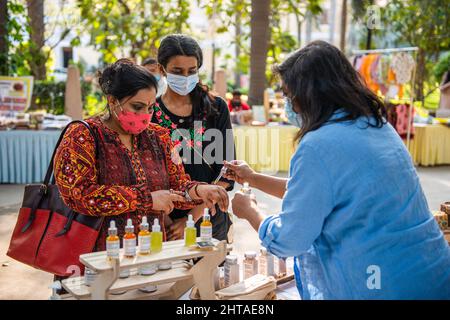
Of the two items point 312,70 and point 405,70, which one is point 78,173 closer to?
point 312,70

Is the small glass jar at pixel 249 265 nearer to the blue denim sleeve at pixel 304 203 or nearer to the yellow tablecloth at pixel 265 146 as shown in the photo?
the blue denim sleeve at pixel 304 203

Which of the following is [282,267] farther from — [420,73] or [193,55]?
[420,73]

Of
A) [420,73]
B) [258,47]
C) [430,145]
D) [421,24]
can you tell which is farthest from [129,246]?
[420,73]

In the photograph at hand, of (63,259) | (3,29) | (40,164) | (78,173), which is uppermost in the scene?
(3,29)

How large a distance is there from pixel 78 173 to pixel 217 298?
667 millimetres

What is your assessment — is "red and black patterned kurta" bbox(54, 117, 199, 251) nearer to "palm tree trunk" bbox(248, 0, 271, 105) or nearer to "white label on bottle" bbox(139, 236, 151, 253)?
"white label on bottle" bbox(139, 236, 151, 253)

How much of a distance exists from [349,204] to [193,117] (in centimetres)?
135

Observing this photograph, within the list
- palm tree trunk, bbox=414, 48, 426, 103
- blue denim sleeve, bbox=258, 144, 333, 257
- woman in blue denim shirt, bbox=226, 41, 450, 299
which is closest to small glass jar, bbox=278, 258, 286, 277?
woman in blue denim shirt, bbox=226, 41, 450, 299

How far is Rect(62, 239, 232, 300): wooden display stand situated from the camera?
168 cm

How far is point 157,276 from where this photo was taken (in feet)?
6.14

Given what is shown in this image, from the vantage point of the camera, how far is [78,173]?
1956 mm

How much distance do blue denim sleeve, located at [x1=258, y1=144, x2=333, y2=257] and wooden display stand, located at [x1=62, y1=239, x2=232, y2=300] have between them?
1.22 ft

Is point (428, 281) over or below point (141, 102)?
below
